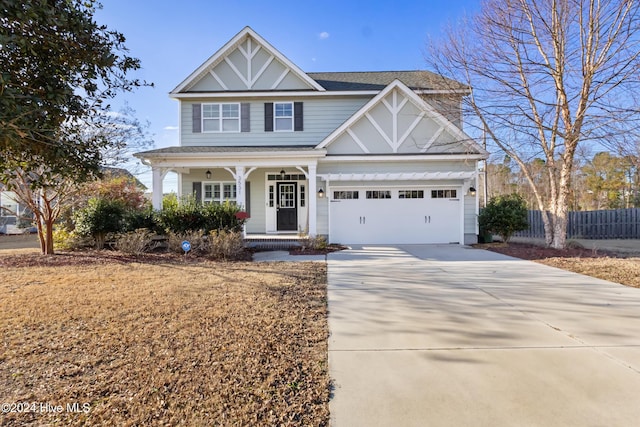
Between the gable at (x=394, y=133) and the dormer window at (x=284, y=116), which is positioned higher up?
the dormer window at (x=284, y=116)

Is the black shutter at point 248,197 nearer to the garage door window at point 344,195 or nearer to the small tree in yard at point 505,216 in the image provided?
the garage door window at point 344,195

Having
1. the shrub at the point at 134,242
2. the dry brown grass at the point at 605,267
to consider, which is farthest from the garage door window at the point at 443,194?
the shrub at the point at 134,242

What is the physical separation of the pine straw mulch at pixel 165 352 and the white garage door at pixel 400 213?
6603 mm

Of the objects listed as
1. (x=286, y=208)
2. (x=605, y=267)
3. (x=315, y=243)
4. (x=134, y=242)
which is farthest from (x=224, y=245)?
(x=605, y=267)

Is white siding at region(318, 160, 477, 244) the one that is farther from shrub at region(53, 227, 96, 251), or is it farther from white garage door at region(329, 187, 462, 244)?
shrub at region(53, 227, 96, 251)

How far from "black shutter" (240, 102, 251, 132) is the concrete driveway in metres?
9.55

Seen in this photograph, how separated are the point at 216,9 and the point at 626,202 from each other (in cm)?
3123

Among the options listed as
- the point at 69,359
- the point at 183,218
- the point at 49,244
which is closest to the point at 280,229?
the point at 183,218

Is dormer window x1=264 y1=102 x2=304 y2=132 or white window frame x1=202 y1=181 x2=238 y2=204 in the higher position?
dormer window x1=264 y1=102 x2=304 y2=132

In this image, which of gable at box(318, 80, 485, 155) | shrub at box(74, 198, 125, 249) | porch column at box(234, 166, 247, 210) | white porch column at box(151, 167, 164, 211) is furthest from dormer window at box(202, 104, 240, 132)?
shrub at box(74, 198, 125, 249)

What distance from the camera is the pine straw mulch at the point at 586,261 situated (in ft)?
22.6

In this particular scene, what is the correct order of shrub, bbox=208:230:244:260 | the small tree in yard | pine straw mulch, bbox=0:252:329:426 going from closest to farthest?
pine straw mulch, bbox=0:252:329:426, shrub, bbox=208:230:244:260, the small tree in yard

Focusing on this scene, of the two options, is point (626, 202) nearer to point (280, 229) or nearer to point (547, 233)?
point (547, 233)

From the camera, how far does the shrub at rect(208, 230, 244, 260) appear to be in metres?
9.39
